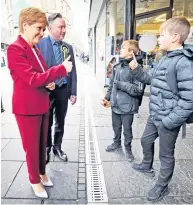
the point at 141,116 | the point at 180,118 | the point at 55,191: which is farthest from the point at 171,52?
the point at 141,116

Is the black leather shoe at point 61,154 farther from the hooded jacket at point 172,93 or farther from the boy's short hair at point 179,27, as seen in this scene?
the boy's short hair at point 179,27

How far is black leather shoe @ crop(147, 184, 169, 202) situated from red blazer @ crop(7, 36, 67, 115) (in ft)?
4.28

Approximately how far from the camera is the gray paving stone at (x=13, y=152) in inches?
126

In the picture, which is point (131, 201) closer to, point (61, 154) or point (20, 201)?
point (20, 201)

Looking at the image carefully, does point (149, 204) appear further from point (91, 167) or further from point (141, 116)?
point (141, 116)

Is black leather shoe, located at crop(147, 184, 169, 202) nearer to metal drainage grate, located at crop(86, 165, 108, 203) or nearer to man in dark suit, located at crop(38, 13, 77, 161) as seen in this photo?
metal drainage grate, located at crop(86, 165, 108, 203)

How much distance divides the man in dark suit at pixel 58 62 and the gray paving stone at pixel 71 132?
857 mm

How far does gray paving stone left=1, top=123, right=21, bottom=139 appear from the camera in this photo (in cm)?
405

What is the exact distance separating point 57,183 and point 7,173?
650 mm

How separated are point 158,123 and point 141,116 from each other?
10.6 ft

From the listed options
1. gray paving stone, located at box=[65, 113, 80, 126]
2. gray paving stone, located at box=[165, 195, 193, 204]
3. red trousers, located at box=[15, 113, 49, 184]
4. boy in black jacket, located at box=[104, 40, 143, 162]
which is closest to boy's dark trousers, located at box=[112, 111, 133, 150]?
boy in black jacket, located at box=[104, 40, 143, 162]

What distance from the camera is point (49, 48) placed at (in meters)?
2.71

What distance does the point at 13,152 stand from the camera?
11.1 feet

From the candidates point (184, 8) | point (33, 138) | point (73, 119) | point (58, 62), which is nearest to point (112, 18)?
point (184, 8)
